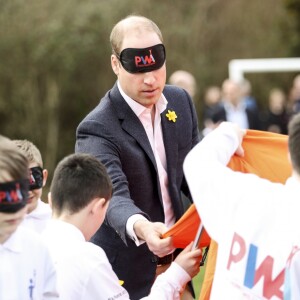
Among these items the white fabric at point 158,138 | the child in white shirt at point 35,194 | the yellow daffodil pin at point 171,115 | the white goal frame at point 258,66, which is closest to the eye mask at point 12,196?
the child in white shirt at point 35,194

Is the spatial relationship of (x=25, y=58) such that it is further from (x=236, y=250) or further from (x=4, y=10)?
(x=236, y=250)

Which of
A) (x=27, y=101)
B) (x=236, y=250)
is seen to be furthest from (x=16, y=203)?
(x=27, y=101)

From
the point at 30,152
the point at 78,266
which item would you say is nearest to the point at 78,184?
the point at 78,266

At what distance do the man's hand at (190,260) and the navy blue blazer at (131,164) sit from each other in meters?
0.64

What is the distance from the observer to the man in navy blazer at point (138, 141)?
17.8 feet

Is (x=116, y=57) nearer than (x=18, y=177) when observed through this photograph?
No

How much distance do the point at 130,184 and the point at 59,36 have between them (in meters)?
19.4

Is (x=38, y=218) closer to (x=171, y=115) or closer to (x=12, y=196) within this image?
(x=171, y=115)

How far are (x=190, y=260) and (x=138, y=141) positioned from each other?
1.04 meters

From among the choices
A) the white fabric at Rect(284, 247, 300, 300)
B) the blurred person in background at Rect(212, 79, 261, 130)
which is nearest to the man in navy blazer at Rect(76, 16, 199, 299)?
the white fabric at Rect(284, 247, 300, 300)

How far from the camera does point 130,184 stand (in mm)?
5445

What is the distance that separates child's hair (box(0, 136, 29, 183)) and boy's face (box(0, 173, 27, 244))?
20mm

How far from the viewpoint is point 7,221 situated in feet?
13.1

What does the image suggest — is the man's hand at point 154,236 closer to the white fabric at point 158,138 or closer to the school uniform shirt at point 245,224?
the school uniform shirt at point 245,224
